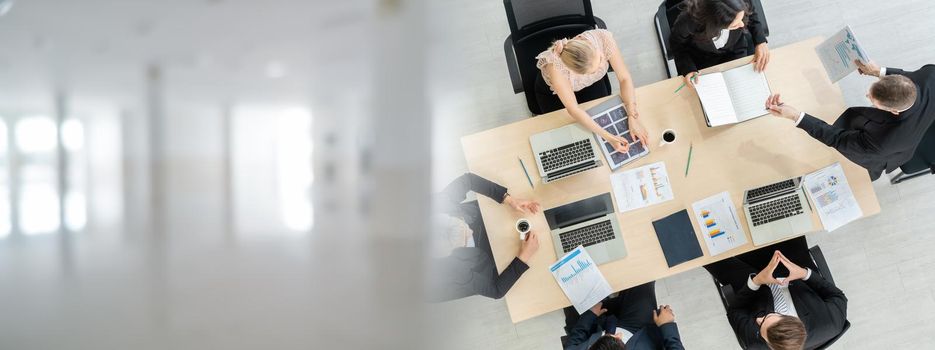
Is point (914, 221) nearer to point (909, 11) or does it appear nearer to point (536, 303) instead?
point (909, 11)

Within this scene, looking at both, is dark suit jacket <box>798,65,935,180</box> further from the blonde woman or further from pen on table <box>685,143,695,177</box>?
the blonde woman

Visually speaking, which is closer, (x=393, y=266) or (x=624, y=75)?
(x=393, y=266)

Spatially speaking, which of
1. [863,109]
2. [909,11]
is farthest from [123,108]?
[909,11]

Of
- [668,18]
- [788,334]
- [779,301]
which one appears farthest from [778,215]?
[668,18]

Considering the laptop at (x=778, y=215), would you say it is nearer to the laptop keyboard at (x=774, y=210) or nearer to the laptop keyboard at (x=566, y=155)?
the laptop keyboard at (x=774, y=210)

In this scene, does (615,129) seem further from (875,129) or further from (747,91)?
(875,129)

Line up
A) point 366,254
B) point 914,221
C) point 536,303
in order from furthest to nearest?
1. point 914,221
2. point 536,303
3. point 366,254

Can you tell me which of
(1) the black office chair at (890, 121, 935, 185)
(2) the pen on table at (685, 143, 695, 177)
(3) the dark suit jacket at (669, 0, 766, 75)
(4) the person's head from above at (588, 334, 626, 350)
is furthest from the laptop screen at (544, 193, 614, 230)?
(1) the black office chair at (890, 121, 935, 185)

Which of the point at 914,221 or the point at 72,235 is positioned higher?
the point at 72,235

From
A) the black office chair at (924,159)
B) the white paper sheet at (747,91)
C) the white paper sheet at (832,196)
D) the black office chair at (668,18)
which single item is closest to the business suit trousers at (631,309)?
the white paper sheet at (832,196)

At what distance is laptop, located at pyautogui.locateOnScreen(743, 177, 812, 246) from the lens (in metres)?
2.08

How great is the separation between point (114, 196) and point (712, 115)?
7.17ft

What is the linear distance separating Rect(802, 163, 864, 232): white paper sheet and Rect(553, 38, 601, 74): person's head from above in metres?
0.95

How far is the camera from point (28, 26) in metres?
0.29
